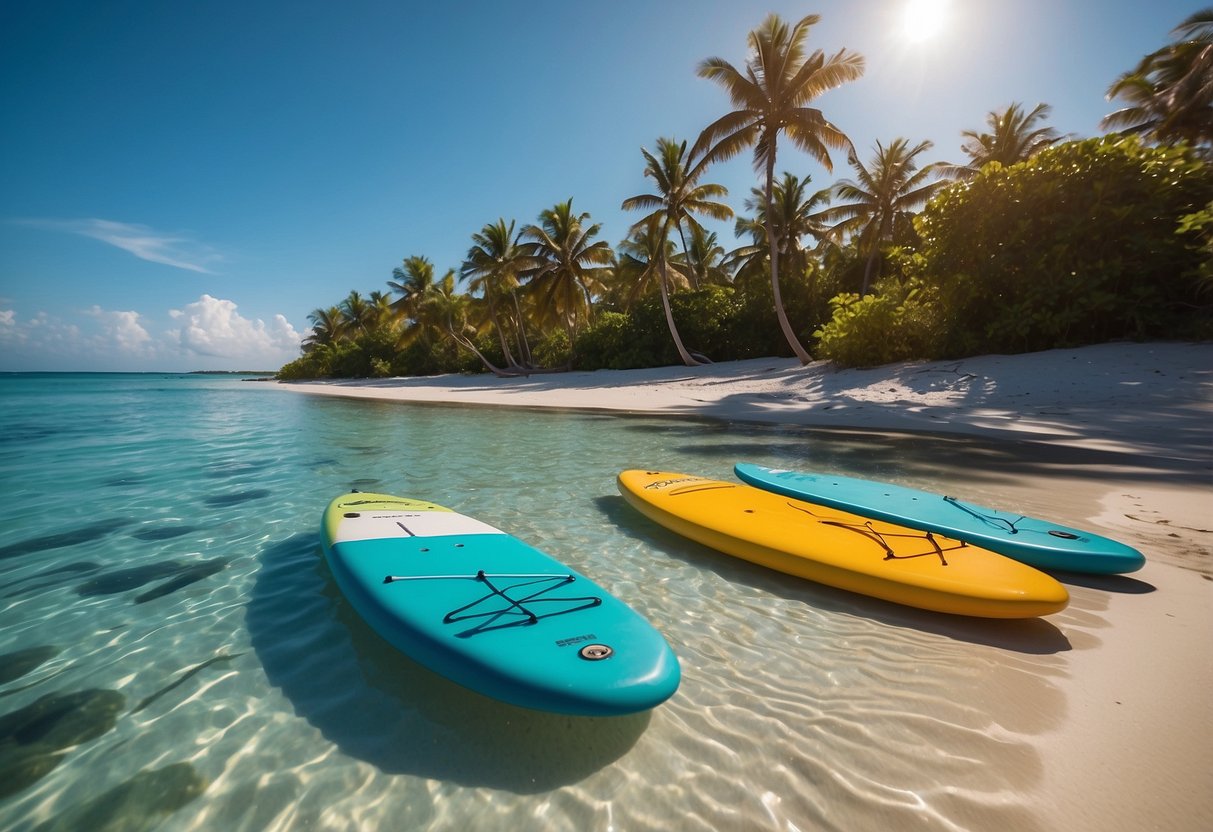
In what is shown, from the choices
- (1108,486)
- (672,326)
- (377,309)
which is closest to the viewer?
(1108,486)

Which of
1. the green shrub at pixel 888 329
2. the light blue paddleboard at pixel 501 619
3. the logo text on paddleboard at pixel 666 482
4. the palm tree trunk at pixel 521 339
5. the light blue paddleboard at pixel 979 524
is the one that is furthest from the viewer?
the palm tree trunk at pixel 521 339

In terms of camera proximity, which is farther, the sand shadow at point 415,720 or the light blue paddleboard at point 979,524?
the light blue paddleboard at point 979,524

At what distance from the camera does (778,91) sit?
16094 millimetres

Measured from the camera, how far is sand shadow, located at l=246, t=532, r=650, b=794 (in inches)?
74.7

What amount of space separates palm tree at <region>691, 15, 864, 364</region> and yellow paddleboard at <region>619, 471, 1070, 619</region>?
16.7 metres

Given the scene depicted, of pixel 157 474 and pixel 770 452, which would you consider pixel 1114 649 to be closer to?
pixel 770 452

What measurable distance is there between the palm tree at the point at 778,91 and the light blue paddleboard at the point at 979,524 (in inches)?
641

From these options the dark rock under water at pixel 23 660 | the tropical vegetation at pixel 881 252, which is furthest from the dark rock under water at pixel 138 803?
the tropical vegetation at pixel 881 252

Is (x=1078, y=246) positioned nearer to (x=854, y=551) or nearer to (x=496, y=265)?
(x=854, y=551)

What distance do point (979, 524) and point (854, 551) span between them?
1.25 meters

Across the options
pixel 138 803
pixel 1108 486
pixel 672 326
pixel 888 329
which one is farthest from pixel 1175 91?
pixel 138 803

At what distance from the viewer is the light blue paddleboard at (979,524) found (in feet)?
10.4

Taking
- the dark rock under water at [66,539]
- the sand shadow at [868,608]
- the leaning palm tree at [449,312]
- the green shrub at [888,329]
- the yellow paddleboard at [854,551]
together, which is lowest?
the sand shadow at [868,608]

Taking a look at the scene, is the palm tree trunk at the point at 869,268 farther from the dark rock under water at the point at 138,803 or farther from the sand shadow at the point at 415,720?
the dark rock under water at the point at 138,803
